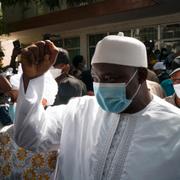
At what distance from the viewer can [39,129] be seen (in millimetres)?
2051

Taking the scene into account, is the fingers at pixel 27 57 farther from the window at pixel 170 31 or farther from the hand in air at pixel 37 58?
the window at pixel 170 31

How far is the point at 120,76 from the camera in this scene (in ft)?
7.02

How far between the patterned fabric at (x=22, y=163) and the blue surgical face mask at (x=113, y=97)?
31.8 inches

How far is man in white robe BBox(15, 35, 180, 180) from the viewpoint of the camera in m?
1.97

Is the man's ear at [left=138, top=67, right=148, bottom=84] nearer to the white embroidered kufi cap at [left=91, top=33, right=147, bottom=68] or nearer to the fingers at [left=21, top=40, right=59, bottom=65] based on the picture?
the white embroidered kufi cap at [left=91, top=33, right=147, bottom=68]

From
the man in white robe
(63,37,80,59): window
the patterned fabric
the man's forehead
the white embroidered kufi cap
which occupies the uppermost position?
the white embroidered kufi cap

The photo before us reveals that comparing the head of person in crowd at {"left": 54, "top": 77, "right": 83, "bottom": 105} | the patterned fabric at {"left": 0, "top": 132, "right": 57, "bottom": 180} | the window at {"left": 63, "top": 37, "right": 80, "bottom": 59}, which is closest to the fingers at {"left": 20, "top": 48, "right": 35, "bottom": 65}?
the patterned fabric at {"left": 0, "top": 132, "right": 57, "bottom": 180}

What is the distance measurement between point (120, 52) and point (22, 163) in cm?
130

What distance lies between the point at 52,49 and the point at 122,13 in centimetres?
1009

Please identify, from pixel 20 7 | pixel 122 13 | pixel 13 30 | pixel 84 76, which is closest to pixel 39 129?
pixel 84 76

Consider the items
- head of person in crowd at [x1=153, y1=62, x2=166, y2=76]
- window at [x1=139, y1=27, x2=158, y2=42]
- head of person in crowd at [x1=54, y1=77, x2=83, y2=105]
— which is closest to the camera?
head of person in crowd at [x1=54, y1=77, x2=83, y2=105]

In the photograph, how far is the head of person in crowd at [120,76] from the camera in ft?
6.95

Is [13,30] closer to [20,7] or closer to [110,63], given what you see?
[20,7]

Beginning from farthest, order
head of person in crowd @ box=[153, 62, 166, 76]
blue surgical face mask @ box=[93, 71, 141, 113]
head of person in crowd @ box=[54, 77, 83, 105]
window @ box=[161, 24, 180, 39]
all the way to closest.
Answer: window @ box=[161, 24, 180, 39]
head of person in crowd @ box=[153, 62, 166, 76]
head of person in crowd @ box=[54, 77, 83, 105]
blue surgical face mask @ box=[93, 71, 141, 113]
